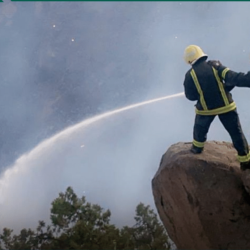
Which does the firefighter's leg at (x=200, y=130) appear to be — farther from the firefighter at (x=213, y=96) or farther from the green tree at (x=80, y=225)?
the green tree at (x=80, y=225)

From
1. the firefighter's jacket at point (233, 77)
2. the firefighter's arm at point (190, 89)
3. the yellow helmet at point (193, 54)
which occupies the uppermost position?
the yellow helmet at point (193, 54)

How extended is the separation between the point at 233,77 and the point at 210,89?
0.43 m

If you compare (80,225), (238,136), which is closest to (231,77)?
(238,136)

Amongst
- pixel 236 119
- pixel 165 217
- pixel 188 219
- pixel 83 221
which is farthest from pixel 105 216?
pixel 236 119

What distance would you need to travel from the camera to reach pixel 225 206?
5574 mm

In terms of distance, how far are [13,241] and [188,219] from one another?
433 centimetres

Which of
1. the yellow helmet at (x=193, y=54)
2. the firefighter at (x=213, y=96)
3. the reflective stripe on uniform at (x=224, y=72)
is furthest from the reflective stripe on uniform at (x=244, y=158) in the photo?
the yellow helmet at (x=193, y=54)

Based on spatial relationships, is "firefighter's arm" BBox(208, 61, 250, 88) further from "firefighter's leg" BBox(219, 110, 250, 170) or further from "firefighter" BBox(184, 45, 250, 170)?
"firefighter's leg" BBox(219, 110, 250, 170)

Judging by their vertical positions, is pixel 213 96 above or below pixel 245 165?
above

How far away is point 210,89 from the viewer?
18.5 feet

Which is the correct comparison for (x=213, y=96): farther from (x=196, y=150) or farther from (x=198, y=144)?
(x=196, y=150)

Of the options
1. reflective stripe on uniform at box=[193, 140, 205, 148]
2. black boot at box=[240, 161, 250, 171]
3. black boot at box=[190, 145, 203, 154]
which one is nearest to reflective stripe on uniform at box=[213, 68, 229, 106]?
reflective stripe on uniform at box=[193, 140, 205, 148]

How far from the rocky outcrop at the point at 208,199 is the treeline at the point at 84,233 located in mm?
1517

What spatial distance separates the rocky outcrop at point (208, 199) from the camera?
5570mm
